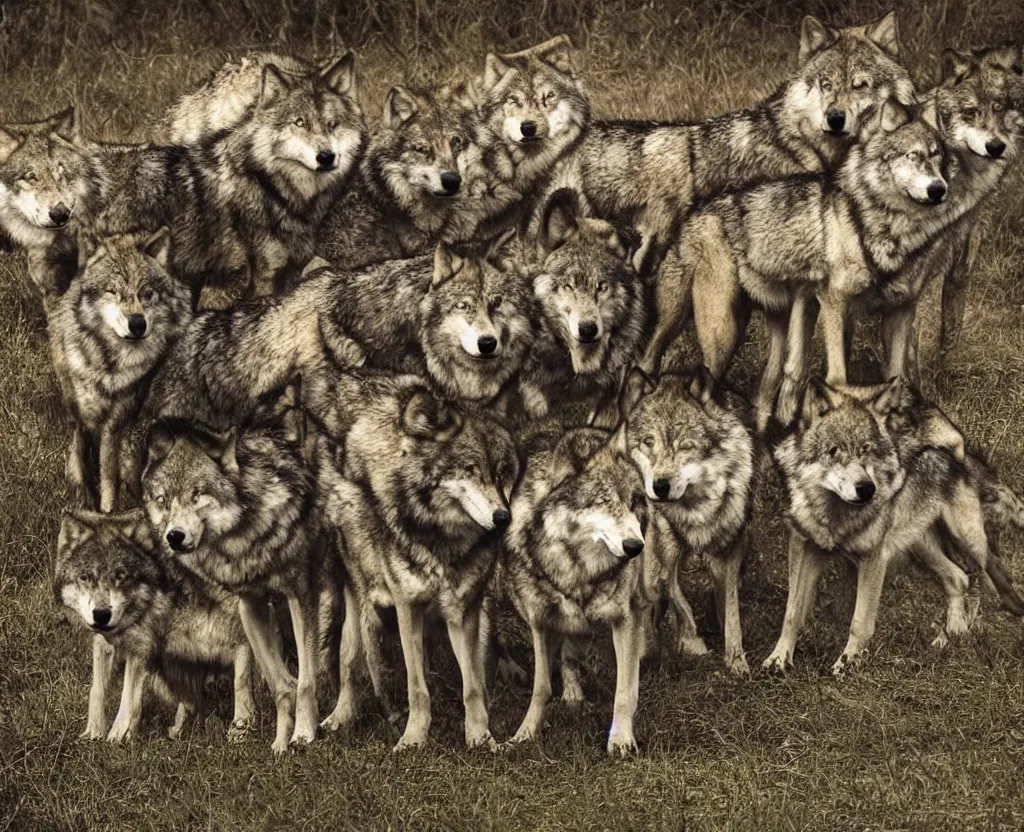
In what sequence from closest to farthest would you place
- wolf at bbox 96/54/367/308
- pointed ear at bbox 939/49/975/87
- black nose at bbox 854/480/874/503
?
black nose at bbox 854/480/874/503 → pointed ear at bbox 939/49/975/87 → wolf at bbox 96/54/367/308

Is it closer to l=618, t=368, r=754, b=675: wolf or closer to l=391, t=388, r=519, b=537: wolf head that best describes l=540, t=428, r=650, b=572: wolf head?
l=391, t=388, r=519, b=537: wolf head

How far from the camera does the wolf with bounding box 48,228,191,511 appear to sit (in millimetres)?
11055

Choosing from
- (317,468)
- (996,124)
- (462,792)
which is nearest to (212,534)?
(317,468)

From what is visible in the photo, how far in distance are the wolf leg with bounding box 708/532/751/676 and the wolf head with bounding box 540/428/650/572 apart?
2.81 ft

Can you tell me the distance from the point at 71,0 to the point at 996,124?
9.42m

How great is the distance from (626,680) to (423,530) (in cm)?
122

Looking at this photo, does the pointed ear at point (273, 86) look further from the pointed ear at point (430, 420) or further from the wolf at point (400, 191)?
the pointed ear at point (430, 420)

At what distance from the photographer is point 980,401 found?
12539 mm

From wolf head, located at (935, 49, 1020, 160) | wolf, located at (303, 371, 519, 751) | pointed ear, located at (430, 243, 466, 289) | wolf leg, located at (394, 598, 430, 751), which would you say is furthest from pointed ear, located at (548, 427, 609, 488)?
wolf head, located at (935, 49, 1020, 160)

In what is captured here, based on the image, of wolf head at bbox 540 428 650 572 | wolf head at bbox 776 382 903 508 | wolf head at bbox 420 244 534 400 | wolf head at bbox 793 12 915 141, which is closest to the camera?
wolf head at bbox 540 428 650 572

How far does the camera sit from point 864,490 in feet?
31.8

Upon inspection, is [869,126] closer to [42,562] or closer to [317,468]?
[317,468]

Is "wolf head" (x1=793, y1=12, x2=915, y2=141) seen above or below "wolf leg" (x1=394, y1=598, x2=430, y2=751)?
above

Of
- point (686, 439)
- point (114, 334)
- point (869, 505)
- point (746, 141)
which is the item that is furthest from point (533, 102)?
point (869, 505)
